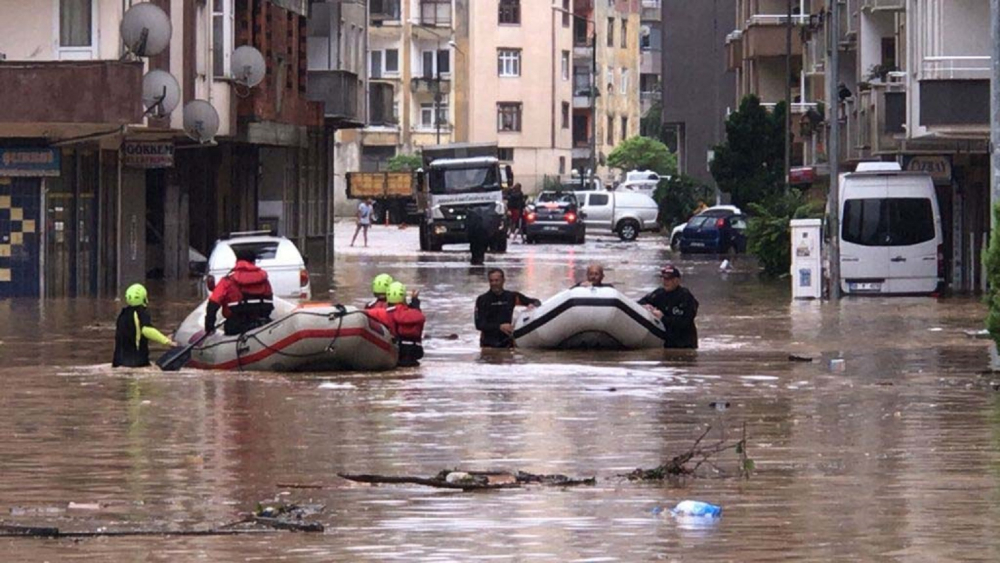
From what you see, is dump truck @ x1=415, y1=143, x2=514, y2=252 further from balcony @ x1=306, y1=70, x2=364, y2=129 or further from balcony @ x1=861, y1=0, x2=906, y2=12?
balcony @ x1=861, y1=0, x2=906, y2=12

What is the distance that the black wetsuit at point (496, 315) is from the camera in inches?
1174

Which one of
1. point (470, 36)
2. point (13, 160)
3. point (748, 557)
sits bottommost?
point (748, 557)

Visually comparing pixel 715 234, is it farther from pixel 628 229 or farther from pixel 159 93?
pixel 159 93

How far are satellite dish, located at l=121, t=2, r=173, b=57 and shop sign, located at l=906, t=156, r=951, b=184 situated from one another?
1552 centimetres

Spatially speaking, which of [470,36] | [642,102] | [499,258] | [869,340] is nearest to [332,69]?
[499,258]

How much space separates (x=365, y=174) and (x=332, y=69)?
4041 cm

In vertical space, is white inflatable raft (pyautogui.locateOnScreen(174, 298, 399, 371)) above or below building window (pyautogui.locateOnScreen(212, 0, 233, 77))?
below

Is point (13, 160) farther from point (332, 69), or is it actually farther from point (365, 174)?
point (365, 174)

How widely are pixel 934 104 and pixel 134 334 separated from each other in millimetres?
18270

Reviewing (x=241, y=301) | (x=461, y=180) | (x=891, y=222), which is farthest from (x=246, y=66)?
(x=241, y=301)

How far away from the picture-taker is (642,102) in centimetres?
15650

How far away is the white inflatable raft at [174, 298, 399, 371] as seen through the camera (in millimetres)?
25688

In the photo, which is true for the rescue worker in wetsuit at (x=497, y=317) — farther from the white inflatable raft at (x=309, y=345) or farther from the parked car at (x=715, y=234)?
the parked car at (x=715, y=234)

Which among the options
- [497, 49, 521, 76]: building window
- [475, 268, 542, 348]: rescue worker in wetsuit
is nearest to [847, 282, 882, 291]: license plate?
[475, 268, 542, 348]: rescue worker in wetsuit
